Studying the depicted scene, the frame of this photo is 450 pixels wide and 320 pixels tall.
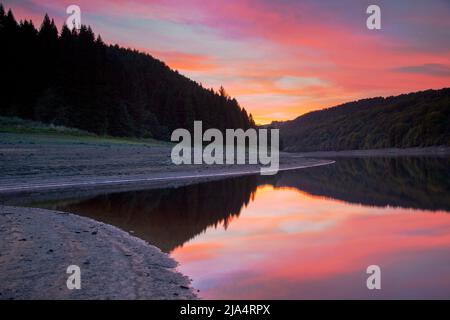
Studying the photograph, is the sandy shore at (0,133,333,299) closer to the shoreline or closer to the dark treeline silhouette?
the shoreline

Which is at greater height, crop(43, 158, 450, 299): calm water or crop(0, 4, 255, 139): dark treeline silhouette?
crop(0, 4, 255, 139): dark treeline silhouette

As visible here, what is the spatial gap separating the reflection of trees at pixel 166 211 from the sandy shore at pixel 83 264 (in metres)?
1.38

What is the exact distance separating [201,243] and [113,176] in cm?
1905

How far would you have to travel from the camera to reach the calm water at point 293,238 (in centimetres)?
810

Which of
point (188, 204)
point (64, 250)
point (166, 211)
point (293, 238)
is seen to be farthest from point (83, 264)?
point (188, 204)

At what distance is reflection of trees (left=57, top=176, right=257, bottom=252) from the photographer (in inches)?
511

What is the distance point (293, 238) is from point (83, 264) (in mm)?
6704

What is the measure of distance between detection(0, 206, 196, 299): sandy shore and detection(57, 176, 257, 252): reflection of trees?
4.54 ft

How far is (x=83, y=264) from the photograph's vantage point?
324 inches

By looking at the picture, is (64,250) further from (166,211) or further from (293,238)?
(166,211)

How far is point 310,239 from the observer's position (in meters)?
12.5

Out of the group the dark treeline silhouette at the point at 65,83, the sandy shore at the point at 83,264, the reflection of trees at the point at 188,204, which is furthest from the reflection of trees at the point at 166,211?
the dark treeline silhouette at the point at 65,83

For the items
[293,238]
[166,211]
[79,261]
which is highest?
[79,261]

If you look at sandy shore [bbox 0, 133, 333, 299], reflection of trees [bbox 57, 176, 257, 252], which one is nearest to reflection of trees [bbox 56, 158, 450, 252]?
reflection of trees [bbox 57, 176, 257, 252]
